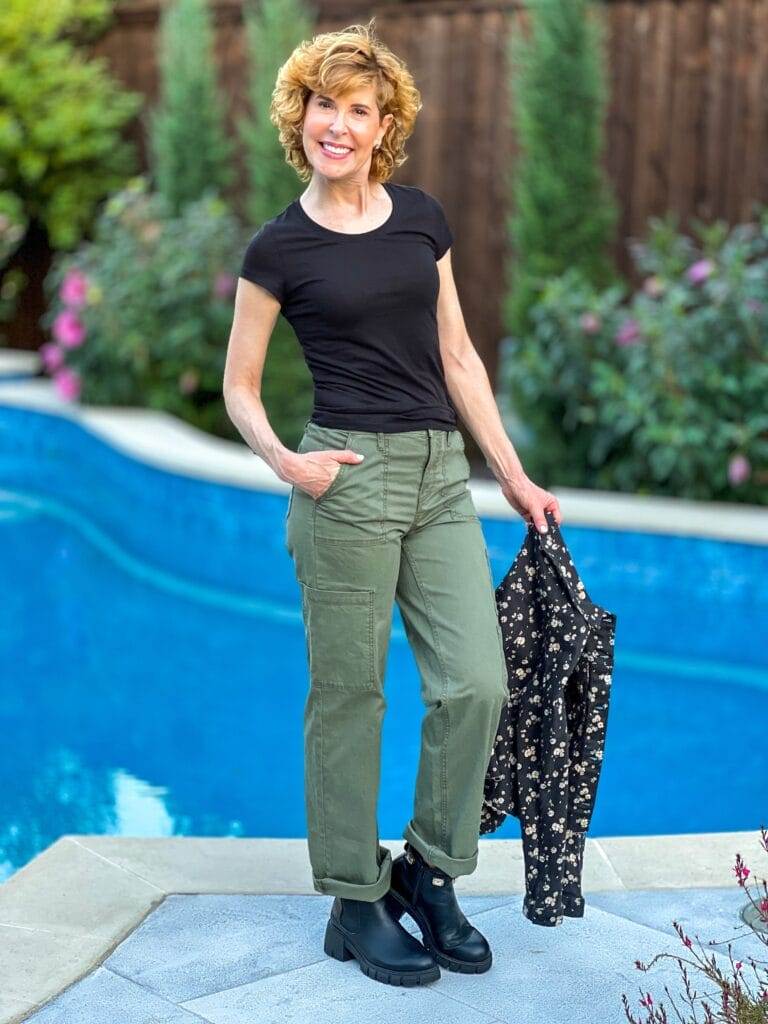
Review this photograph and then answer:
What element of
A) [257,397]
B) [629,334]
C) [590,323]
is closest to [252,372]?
[257,397]

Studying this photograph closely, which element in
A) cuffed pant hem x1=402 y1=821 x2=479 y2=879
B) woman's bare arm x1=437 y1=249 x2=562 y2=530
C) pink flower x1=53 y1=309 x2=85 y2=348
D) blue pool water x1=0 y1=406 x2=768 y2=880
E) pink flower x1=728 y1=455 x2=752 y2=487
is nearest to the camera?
cuffed pant hem x1=402 y1=821 x2=479 y2=879

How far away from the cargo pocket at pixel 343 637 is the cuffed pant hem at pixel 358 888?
352 mm

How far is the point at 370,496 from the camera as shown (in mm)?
2572

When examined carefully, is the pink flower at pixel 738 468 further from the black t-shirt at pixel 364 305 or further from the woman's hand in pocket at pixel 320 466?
the woman's hand in pocket at pixel 320 466

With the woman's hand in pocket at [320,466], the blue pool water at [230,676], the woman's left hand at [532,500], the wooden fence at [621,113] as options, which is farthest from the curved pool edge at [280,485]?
the woman's hand in pocket at [320,466]

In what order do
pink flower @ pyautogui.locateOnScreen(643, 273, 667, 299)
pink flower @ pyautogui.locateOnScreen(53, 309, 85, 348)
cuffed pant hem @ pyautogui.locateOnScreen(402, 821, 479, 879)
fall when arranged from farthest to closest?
pink flower @ pyautogui.locateOnScreen(53, 309, 85, 348), pink flower @ pyautogui.locateOnScreen(643, 273, 667, 299), cuffed pant hem @ pyautogui.locateOnScreen(402, 821, 479, 879)

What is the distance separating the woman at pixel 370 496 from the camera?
8.38 ft

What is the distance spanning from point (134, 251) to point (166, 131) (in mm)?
1329

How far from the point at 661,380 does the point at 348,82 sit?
423cm

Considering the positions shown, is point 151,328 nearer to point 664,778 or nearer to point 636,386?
point 636,386

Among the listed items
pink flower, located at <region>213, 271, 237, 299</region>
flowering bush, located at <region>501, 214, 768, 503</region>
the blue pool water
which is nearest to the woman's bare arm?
the blue pool water

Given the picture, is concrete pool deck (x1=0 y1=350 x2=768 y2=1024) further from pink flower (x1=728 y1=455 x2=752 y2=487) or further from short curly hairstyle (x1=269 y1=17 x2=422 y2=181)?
pink flower (x1=728 y1=455 x2=752 y2=487)

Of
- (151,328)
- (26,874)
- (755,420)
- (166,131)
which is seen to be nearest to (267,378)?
(151,328)

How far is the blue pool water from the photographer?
4266mm
